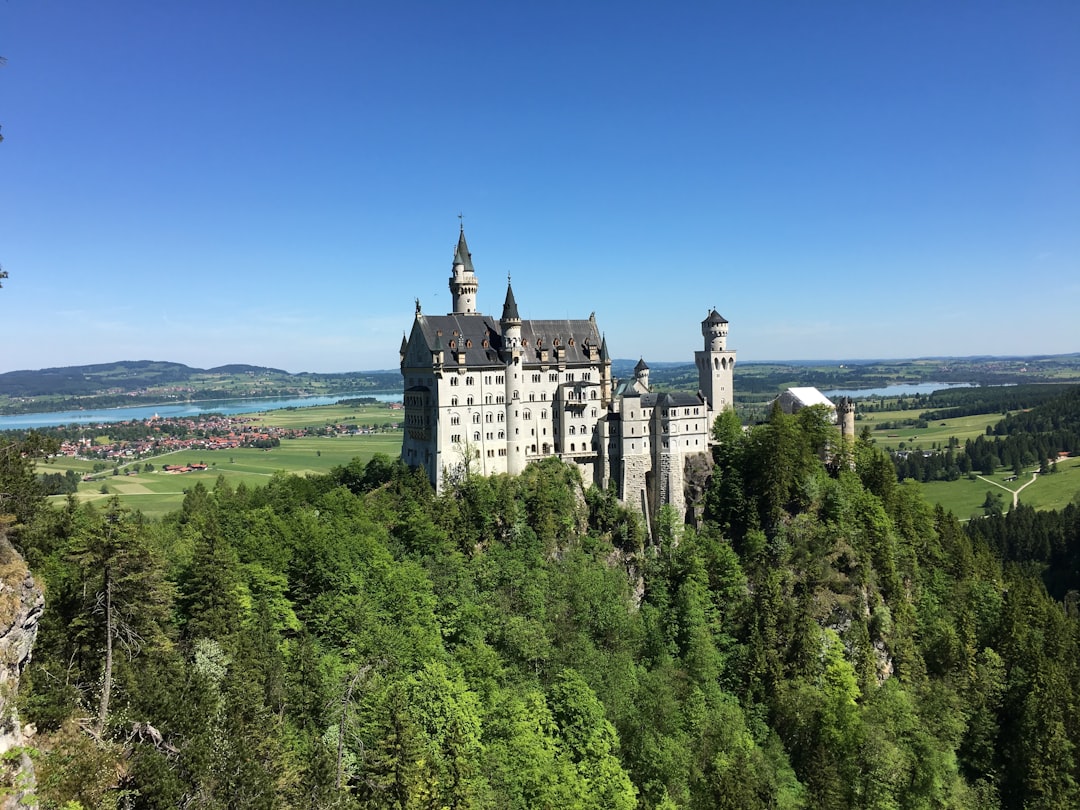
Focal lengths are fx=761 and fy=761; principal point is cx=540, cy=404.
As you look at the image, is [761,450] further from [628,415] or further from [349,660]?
[349,660]

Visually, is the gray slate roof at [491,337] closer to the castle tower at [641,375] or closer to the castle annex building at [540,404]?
the castle annex building at [540,404]

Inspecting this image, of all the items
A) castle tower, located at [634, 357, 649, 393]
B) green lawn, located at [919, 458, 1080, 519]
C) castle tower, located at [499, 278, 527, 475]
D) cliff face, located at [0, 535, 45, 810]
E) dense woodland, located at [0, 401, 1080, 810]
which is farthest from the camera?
green lawn, located at [919, 458, 1080, 519]

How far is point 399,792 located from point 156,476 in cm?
17685

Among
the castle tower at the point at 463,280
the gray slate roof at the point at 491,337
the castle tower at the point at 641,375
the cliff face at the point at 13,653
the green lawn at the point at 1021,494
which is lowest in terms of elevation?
the green lawn at the point at 1021,494

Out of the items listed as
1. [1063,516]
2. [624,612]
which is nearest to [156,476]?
[624,612]

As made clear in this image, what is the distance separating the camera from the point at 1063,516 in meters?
152

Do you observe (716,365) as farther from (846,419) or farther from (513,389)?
(513,389)

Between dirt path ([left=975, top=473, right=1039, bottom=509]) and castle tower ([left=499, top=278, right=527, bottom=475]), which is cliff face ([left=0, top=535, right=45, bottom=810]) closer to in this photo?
castle tower ([left=499, top=278, right=527, bottom=475])

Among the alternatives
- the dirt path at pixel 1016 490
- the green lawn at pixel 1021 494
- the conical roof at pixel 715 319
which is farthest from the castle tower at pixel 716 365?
the dirt path at pixel 1016 490

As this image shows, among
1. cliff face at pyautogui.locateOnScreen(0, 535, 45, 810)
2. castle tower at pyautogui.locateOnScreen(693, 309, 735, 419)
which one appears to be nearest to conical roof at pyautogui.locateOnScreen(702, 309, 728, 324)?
castle tower at pyautogui.locateOnScreen(693, 309, 735, 419)

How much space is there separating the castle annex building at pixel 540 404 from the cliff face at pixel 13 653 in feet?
180

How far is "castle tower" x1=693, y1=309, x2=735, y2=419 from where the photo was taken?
93.4 meters

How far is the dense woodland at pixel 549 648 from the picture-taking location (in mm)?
33594

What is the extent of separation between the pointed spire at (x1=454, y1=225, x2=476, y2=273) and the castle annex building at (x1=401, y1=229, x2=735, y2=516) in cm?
12
